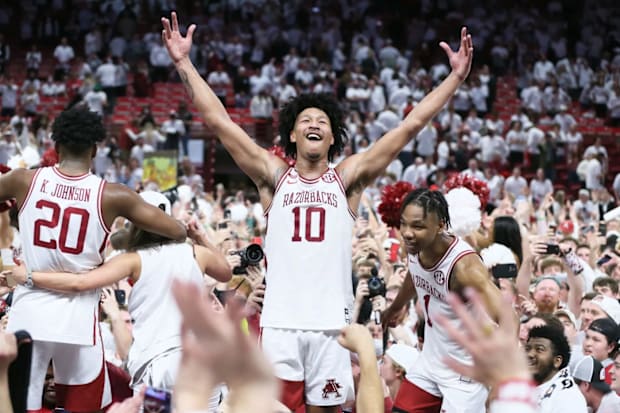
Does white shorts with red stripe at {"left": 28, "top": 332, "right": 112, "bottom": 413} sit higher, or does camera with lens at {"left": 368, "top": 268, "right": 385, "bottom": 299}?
camera with lens at {"left": 368, "top": 268, "right": 385, "bottom": 299}

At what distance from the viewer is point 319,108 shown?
5711 millimetres

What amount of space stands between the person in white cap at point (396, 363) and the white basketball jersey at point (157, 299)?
2.09 metres

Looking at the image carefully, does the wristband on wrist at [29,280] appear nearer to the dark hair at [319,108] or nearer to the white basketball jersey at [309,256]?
the white basketball jersey at [309,256]

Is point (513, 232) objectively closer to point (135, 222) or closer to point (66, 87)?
point (135, 222)

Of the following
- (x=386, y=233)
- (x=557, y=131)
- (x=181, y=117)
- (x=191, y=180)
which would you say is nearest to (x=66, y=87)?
(x=181, y=117)

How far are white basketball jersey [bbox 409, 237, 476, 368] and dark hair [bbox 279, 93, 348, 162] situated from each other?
31.0 inches

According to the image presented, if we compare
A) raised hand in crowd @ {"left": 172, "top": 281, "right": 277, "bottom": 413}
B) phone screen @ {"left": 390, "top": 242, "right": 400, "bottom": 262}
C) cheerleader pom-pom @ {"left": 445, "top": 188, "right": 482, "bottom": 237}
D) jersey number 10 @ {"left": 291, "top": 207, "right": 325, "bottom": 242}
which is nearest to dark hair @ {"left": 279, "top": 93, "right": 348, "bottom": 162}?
jersey number 10 @ {"left": 291, "top": 207, "right": 325, "bottom": 242}

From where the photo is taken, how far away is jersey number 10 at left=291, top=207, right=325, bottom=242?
534 cm

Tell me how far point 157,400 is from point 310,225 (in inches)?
99.9

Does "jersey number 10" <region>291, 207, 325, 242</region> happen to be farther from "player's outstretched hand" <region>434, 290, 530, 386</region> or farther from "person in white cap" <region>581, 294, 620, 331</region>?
"player's outstretched hand" <region>434, 290, 530, 386</region>

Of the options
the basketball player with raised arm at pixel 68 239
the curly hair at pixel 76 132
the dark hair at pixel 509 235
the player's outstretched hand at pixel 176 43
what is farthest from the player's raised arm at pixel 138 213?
the dark hair at pixel 509 235

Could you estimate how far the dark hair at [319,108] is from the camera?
18.8 ft

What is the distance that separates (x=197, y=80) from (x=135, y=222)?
1.01 metres

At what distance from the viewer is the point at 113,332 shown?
271 inches
